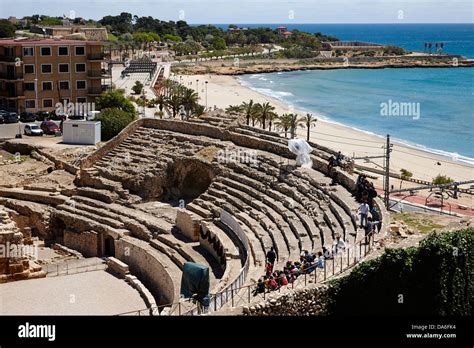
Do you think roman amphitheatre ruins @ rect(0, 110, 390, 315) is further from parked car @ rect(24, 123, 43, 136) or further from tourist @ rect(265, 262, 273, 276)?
parked car @ rect(24, 123, 43, 136)

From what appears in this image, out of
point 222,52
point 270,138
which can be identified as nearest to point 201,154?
point 270,138

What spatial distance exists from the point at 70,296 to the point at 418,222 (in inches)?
540

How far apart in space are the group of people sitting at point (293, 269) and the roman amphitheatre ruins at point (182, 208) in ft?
1.42

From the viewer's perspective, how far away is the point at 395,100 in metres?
96.9

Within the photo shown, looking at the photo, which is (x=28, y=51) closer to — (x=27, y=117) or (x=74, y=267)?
(x=27, y=117)

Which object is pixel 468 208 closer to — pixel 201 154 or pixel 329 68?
pixel 201 154

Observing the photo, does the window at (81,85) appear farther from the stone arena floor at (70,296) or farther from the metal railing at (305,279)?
the metal railing at (305,279)

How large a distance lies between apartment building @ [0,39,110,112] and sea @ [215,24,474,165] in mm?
28188

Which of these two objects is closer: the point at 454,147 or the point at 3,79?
the point at 3,79

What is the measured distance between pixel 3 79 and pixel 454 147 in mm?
38663

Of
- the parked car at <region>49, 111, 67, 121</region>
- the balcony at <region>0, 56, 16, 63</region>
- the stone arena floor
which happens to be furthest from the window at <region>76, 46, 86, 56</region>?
the stone arena floor

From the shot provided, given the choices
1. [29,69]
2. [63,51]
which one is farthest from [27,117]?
[63,51]

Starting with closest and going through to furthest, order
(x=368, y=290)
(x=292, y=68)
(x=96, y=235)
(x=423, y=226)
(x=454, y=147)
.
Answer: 1. (x=368, y=290)
2. (x=423, y=226)
3. (x=96, y=235)
4. (x=454, y=147)
5. (x=292, y=68)

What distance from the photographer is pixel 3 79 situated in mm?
58469
